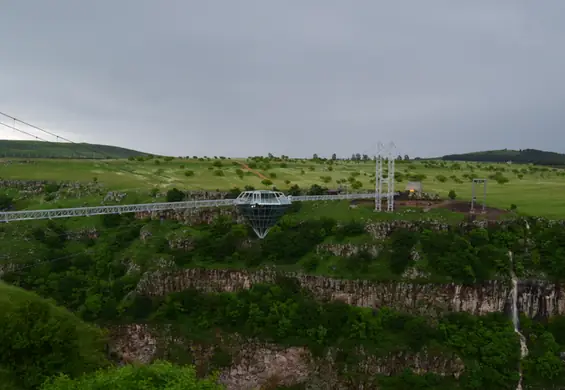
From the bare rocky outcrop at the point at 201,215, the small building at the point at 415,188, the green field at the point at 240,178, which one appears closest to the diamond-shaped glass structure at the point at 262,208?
the bare rocky outcrop at the point at 201,215

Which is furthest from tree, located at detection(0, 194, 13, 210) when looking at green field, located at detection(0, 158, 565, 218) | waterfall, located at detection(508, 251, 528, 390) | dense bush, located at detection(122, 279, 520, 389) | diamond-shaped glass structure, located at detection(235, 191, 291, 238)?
waterfall, located at detection(508, 251, 528, 390)

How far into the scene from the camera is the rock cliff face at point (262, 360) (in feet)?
135

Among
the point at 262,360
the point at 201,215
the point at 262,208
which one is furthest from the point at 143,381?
the point at 201,215

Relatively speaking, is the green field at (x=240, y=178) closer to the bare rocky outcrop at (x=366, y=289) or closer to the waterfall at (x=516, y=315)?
the waterfall at (x=516, y=315)

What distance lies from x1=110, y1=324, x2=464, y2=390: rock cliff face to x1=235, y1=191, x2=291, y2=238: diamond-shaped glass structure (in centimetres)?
1517

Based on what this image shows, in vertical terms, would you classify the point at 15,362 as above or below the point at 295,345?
above

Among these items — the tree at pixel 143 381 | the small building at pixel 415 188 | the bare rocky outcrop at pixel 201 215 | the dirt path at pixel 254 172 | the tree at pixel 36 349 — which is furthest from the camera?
the dirt path at pixel 254 172

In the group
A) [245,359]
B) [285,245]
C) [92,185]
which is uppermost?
[92,185]

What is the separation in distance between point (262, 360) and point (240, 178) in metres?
43.3

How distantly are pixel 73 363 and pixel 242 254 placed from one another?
74.1 feet

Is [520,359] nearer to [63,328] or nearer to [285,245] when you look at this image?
[285,245]

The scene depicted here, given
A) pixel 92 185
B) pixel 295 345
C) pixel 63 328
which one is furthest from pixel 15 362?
pixel 92 185

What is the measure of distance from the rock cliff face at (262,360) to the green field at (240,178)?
25.5m

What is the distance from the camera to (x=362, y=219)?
55.1 m
